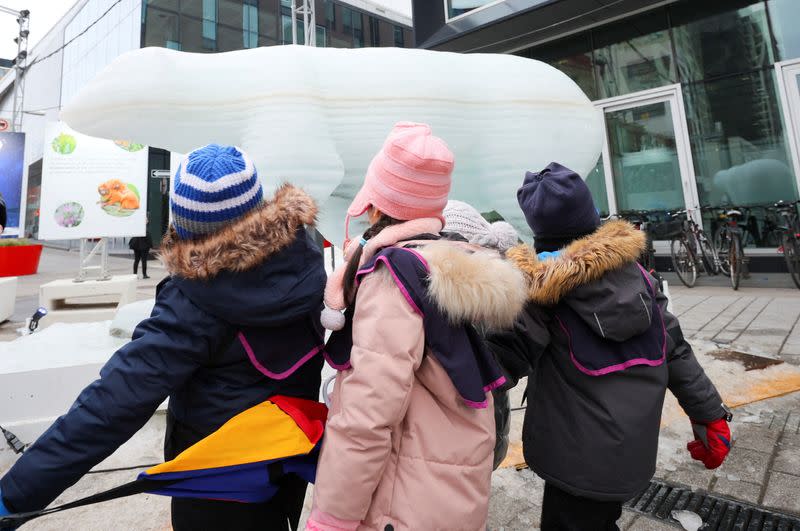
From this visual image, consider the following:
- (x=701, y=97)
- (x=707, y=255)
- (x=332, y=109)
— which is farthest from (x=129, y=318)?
(x=701, y=97)

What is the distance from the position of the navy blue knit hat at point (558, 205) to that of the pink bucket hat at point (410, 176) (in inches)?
11.1

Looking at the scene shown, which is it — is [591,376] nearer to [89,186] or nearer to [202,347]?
[202,347]

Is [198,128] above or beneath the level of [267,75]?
beneath

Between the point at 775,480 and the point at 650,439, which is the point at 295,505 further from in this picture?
the point at 775,480

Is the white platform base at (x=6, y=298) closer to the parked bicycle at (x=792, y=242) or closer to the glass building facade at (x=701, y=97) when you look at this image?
the glass building facade at (x=701, y=97)

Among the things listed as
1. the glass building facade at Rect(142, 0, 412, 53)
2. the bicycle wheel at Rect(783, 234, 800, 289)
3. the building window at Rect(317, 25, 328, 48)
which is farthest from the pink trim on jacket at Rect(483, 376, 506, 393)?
the building window at Rect(317, 25, 328, 48)

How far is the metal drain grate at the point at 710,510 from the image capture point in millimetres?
1584

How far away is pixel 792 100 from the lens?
6262 mm

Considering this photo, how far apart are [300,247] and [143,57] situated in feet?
6.88

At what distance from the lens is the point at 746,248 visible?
6652 mm

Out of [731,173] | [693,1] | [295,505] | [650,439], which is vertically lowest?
[295,505]

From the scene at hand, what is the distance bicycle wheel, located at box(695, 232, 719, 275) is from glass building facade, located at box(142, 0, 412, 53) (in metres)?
15.5

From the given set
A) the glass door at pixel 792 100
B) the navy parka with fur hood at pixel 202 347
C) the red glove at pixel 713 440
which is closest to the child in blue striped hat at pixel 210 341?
the navy parka with fur hood at pixel 202 347

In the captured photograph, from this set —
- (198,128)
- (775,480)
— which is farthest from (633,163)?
(198,128)
